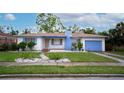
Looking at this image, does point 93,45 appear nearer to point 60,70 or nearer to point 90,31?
point 90,31

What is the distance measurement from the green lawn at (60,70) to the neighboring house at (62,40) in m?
2.08

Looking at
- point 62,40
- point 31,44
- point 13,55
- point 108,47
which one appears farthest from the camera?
point 62,40

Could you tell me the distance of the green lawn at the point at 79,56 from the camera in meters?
12.8

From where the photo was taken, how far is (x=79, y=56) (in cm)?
1331

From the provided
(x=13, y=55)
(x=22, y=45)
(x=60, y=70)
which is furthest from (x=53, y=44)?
(x=60, y=70)

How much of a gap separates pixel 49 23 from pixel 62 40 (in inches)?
46.2

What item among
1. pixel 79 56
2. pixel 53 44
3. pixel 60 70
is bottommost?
pixel 60 70

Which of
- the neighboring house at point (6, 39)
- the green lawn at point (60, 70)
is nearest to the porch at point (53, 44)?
the neighboring house at point (6, 39)

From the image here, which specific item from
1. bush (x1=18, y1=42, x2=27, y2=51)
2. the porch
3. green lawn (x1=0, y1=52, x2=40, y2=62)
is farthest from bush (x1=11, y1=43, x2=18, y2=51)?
the porch

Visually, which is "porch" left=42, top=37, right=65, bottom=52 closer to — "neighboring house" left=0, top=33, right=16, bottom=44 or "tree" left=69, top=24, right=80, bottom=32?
"tree" left=69, top=24, right=80, bottom=32

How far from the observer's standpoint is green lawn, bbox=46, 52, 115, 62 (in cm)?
1279

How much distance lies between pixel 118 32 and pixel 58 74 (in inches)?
184

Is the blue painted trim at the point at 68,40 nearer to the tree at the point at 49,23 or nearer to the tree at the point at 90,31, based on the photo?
the tree at the point at 49,23
